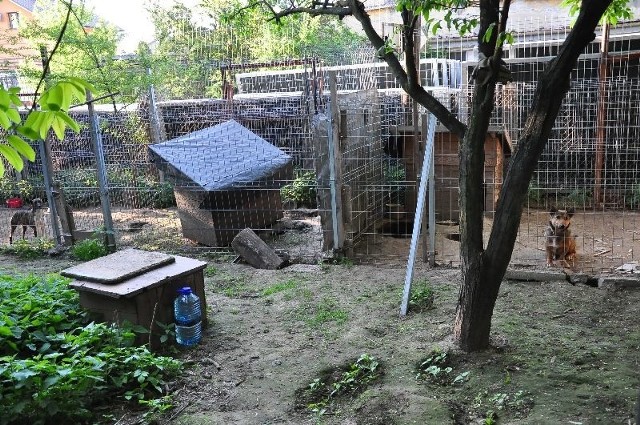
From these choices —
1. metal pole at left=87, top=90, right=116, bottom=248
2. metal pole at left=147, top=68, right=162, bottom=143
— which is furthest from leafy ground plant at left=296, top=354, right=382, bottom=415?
metal pole at left=147, top=68, right=162, bottom=143

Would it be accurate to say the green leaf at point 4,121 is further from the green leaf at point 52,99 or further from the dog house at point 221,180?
the dog house at point 221,180

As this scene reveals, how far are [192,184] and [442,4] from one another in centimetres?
509

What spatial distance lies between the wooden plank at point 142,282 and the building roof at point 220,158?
277 centimetres

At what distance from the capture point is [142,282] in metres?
4.84

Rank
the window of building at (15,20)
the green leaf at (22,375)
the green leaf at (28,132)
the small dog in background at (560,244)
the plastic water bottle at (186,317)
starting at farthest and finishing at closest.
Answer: the window of building at (15,20) < the small dog in background at (560,244) < the plastic water bottle at (186,317) < the green leaf at (22,375) < the green leaf at (28,132)

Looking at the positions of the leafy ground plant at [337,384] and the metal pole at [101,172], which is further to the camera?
the metal pole at [101,172]

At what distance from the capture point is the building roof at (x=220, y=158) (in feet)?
26.7

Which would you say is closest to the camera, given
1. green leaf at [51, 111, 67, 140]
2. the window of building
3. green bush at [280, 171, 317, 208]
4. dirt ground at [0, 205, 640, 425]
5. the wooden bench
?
green leaf at [51, 111, 67, 140]

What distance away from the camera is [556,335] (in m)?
4.68

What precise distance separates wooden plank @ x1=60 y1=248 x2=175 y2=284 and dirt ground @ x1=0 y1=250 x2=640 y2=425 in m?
0.86

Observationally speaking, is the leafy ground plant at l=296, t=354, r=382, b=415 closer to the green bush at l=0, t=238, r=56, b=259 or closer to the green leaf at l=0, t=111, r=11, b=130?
the green leaf at l=0, t=111, r=11, b=130

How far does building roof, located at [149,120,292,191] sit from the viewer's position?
814 cm

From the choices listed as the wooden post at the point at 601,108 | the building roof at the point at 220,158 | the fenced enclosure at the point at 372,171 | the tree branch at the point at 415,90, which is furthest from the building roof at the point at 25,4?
the tree branch at the point at 415,90

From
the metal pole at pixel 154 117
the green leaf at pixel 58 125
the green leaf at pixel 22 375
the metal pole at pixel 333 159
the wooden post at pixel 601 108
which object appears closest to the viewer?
the green leaf at pixel 58 125
